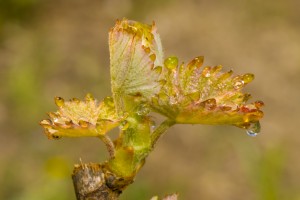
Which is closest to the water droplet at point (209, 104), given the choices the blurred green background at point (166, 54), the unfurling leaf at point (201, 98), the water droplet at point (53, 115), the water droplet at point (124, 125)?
the unfurling leaf at point (201, 98)

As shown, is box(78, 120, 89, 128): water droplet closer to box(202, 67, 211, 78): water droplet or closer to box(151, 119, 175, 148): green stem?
box(151, 119, 175, 148): green stem

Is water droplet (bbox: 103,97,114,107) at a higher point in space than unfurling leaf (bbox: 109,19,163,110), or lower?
lower

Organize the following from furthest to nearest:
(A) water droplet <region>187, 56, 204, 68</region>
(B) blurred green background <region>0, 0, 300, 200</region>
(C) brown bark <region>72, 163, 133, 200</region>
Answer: (B) blurred green background <region>0, 0, 300, 200</region> < (A) water droplet <region>187, 56, 204, 68</region> < (C) brown bark <region>72, 163, 133, 200</region>

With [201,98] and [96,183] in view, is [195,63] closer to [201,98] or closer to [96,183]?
[201,98]

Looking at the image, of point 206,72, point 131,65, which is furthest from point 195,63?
point 131,65

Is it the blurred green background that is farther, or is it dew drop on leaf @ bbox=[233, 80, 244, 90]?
the blurred green background

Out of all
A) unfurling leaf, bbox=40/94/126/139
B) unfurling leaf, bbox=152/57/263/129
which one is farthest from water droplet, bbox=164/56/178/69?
unfurling leaf, bbox=40/94/126/139
